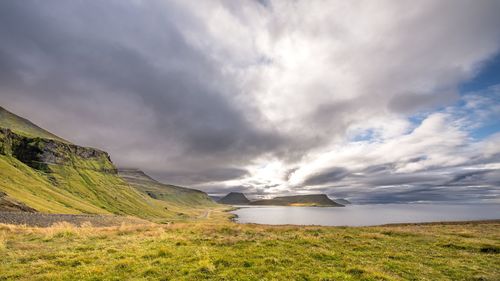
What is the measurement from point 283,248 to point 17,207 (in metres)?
98.4

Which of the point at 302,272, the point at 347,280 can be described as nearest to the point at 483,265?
the point at 347,280

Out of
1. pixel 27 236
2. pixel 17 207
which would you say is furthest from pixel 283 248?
pixel 17 207

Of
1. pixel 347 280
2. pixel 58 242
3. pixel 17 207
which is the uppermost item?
pixel 347 280

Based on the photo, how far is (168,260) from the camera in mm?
16719

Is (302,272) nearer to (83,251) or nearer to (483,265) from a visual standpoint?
(483,265)

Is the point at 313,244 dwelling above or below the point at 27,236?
above

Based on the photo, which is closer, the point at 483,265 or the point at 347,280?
the point at 347,280

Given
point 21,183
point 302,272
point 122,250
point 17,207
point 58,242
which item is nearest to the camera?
point 302,272

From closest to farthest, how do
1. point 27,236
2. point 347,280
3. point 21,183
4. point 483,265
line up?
point 347,280 < point 483,265 < point 27,236 < point 21,183

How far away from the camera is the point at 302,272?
1402 centimetres

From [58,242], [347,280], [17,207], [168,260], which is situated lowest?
[17,207]

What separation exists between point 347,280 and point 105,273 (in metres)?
12.9

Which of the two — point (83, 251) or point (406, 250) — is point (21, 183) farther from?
point (406, 250)

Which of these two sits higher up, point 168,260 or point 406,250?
point 406,250
